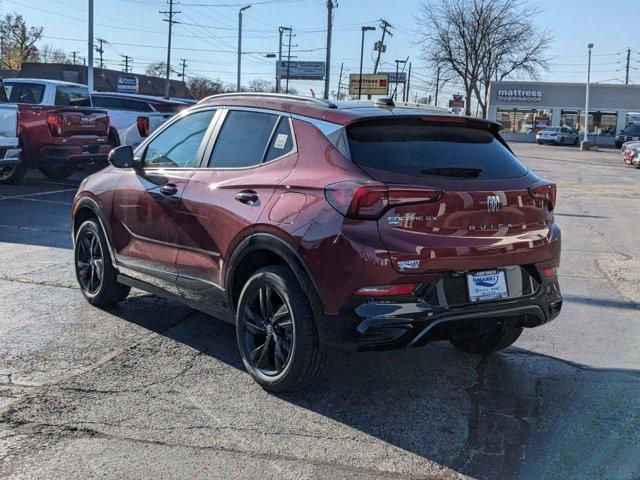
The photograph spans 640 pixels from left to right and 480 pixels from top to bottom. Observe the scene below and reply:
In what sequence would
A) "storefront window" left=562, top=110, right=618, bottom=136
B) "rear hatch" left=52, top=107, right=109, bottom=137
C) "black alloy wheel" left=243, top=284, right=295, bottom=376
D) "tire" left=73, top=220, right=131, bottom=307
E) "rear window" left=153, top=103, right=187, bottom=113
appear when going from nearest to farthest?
"black alloy wheel" left=243, top=284, right=295, bottom=376 < "tire" left=73, top=220, right=131, bottom=307 < "rear hatch" left=52, top=107, right=109, bottom=137 < "rear window" left=153, top=103, right=187, bottom=113 < "storefront window" left=562, top=110, right=618, bottom=136

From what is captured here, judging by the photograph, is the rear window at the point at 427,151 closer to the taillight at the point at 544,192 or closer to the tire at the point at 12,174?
the taillight at the point at 544,192

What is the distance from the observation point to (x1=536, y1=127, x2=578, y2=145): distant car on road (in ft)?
179

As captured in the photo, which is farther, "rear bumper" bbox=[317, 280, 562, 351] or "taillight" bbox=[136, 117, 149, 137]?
"taillight" bbox=[136, 117, 149, 137]

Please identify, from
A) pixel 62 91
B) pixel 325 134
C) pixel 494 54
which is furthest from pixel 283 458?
pixel 494 54

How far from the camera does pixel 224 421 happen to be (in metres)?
3.88

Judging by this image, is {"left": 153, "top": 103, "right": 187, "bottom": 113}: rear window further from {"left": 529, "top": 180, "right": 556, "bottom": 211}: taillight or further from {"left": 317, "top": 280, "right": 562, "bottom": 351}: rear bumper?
{"left": 317, "top": 280, "right": 562, "bottom": 351}: rear bumper

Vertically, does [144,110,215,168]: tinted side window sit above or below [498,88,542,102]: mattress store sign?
below

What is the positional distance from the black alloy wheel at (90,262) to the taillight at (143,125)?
11.8 meters

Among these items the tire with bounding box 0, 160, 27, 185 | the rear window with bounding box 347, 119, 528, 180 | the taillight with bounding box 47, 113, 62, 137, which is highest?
the taillight with bounding box 47, 113, 62, 137

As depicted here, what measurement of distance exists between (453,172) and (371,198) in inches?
25.1

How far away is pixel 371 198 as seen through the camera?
12.1ft

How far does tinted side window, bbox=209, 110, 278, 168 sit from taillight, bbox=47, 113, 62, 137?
33.4ft

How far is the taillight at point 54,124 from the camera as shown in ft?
45.4

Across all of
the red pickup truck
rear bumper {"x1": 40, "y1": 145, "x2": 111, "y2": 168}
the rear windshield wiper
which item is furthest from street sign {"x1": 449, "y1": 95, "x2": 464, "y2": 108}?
the rear windshield wiper
